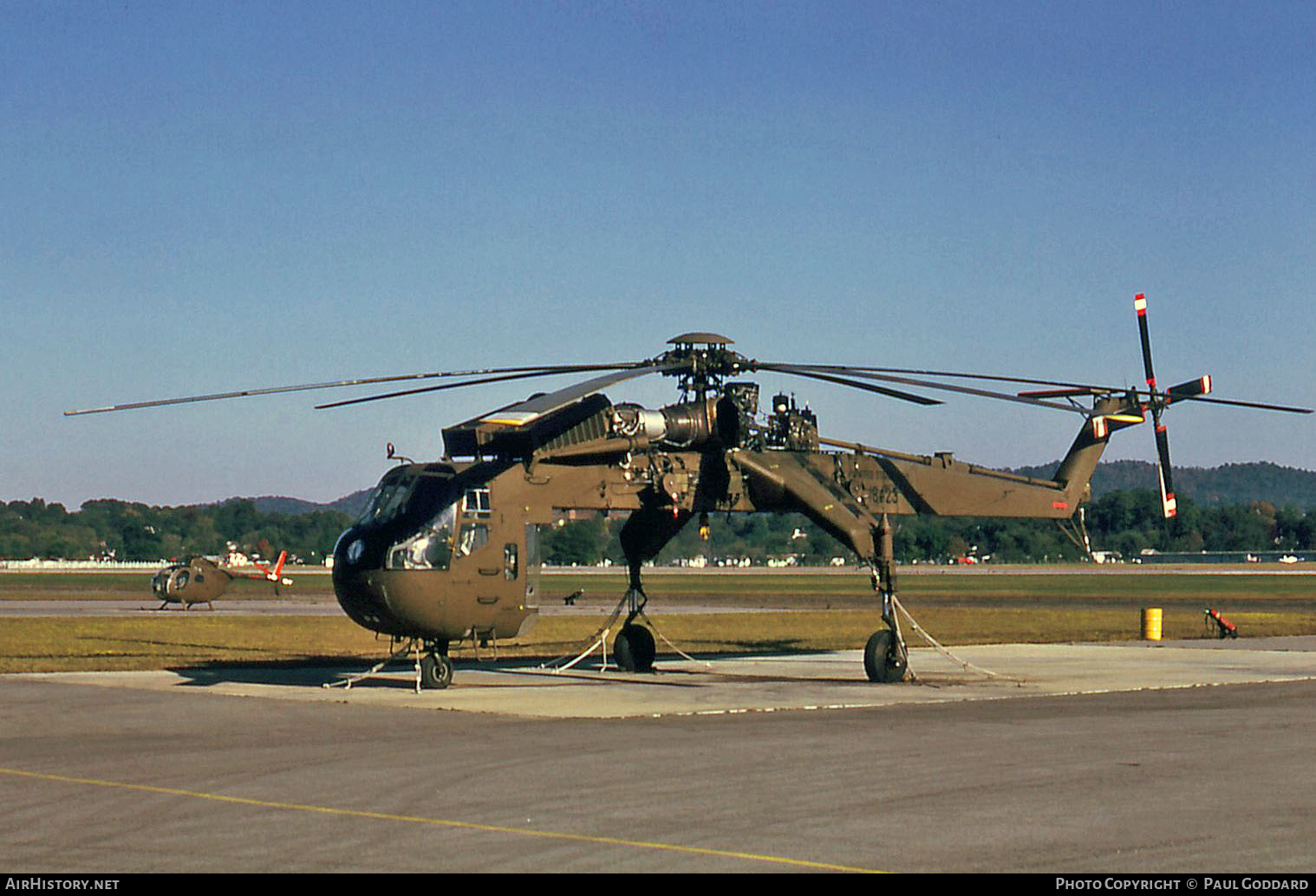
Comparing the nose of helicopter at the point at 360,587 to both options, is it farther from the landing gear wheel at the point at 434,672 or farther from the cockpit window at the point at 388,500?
the landing gear wheel at the point at 434,672

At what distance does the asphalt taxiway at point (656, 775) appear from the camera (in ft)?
36.6

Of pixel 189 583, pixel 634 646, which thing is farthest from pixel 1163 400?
pixel 189 583

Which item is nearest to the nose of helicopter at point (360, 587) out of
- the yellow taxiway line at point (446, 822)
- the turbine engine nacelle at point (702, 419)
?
the turbine engine nacelle at point (702, 419)

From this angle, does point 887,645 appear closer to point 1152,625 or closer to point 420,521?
point 420,521

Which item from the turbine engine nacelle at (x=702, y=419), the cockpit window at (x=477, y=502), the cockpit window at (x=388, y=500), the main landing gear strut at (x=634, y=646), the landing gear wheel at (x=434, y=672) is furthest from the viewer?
the main landing gear strut at (x=634, y=646)

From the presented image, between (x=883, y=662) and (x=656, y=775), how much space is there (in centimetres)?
1288

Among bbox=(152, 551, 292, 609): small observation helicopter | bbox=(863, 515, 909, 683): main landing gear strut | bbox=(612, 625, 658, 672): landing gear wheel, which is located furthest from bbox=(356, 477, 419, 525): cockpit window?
bbox=(152, 551, 292, 609): small observation helicopter

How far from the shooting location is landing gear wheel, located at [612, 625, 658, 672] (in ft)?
98.4

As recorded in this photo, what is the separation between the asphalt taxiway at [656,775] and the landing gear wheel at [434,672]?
1.38ft

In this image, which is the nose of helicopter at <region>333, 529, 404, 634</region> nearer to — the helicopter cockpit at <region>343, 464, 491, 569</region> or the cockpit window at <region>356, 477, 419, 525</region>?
the helicopter cockpit at <region>343, 464, 491, 569</region>

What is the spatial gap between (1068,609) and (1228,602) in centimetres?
1376

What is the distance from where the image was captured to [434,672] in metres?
26.1
